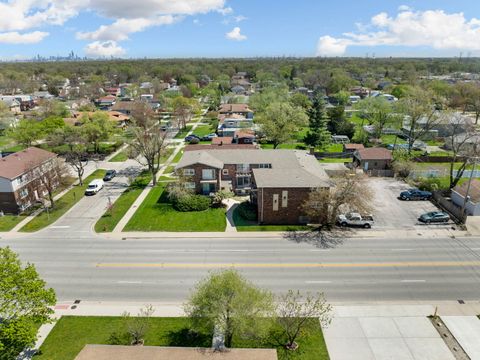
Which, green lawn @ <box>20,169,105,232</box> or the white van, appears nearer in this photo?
green lawn @ <box>20,169,105,232</box>

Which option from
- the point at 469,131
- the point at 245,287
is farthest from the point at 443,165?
the point at 245,287

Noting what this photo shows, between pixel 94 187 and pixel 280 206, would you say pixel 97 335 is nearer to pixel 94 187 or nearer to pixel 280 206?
pixel 280 206

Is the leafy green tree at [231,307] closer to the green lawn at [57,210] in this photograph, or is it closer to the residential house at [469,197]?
the green lawn at [57,210]

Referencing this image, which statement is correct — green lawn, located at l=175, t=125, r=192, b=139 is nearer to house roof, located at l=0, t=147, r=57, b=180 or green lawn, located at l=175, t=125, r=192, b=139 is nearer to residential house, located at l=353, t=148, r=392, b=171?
house roof, located at l=0, t=147, r=57, b=180

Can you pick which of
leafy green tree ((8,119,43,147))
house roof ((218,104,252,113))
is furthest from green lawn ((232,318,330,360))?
house roof ((218,104,252,113))

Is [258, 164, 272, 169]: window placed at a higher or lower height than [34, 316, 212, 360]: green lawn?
higher

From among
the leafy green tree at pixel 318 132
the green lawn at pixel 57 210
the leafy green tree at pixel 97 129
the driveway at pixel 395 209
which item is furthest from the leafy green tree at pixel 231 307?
the leafy green tree at pixel 97 129
